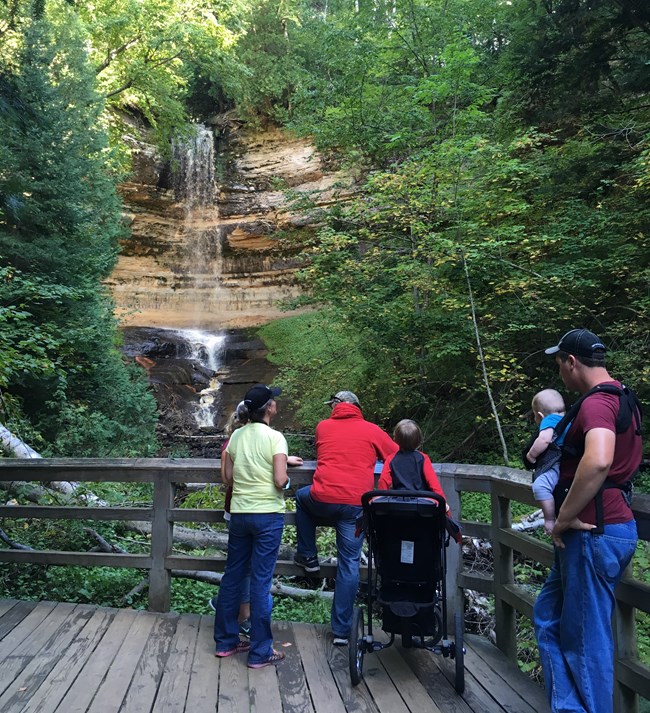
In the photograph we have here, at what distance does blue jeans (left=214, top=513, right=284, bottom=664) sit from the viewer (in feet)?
10.6

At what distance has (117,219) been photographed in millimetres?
13320

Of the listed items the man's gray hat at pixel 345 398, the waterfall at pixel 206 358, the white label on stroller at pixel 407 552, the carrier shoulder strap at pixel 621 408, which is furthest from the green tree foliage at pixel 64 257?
the carrier shoulder strap at pixel 621 408

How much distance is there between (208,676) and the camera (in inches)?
122

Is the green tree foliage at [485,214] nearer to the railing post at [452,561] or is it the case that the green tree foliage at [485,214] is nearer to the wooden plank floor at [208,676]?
the railing post at [452,561]

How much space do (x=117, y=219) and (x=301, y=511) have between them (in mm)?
11838

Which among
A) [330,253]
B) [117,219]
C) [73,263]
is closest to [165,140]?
[117,219]

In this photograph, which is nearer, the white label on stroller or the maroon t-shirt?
the maroon t-shirt

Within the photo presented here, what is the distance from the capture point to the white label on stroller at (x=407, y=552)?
2.94 m

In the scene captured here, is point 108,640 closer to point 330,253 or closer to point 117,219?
point 330,253

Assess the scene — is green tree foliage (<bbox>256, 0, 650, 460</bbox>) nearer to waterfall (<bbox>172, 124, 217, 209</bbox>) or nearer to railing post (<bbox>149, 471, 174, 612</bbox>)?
railing post (<bbox>149, 471, 174, 612</bbox>)

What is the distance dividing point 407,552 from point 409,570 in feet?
0.34

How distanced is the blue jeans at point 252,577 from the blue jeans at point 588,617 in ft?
5.45

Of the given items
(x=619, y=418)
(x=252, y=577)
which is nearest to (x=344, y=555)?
(x=252, y=577)

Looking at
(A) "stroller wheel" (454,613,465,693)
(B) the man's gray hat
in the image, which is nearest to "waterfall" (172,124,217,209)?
(B) the man's gray hat
